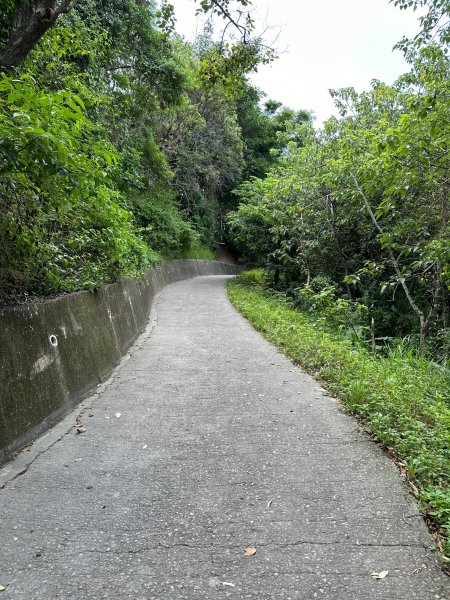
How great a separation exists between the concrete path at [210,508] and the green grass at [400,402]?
144 mm

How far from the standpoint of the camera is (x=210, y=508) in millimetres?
2611

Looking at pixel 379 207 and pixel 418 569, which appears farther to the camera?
pixel 379 207

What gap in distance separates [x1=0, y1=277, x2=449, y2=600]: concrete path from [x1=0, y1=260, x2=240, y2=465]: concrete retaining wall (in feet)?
0.69

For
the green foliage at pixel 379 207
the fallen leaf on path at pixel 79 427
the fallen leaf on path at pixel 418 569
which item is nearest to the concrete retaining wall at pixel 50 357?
the fallen leaf on path at pixel 79 427

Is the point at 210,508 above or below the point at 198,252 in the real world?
below

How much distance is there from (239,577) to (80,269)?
4.36m

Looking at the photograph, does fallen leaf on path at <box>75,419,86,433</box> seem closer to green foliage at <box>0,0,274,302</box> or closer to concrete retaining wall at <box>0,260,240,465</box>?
concrete retaining wall at <box>0,260,240,465</box>

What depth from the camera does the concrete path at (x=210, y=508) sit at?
2.03 m

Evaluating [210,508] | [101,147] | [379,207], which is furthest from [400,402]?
[101,147]

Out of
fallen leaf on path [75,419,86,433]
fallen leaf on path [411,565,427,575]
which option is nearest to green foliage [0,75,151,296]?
fallen leaf on path [75,419,86,433]

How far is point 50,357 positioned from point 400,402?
351cm

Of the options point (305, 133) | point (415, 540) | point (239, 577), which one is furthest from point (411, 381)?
point (305, 133)

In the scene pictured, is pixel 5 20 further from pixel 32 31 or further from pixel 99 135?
pixel 32 31

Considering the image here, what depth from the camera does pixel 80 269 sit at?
5.43 meters
